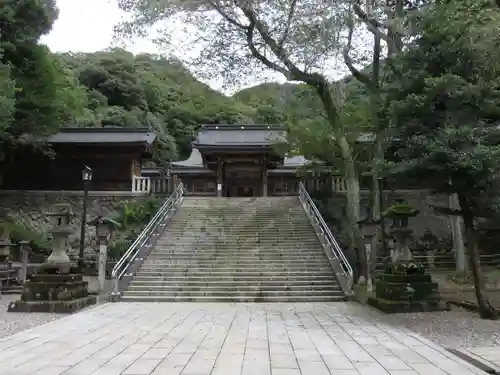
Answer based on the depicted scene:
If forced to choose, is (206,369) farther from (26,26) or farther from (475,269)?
(26,26)

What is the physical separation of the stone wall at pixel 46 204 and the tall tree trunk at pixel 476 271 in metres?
15.5

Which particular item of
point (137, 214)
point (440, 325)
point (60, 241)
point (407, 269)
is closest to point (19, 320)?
point (60, 241)

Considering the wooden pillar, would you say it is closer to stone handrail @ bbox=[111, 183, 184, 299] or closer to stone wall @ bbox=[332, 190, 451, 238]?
stone handrail @ bbox=[111, 183, 184, 299]

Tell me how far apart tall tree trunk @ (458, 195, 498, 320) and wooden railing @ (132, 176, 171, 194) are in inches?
588

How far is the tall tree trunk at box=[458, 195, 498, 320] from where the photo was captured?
8.24 meters

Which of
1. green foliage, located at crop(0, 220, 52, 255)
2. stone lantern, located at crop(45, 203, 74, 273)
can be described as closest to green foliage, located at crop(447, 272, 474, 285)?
stone lantern, located at crop(45, 203, 74, 273)

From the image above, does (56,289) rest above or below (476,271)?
below

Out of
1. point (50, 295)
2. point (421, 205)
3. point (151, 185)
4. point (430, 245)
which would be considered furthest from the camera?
point (151, 185)

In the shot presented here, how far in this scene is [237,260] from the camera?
14227 millimetres

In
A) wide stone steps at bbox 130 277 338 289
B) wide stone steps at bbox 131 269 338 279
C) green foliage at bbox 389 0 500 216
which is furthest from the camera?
wide stone steps at bbox 131 269 338 279

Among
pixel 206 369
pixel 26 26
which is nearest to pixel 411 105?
pixel 206 369

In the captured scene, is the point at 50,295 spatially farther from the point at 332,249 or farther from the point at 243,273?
the point at 332,249

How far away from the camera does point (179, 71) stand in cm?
1480

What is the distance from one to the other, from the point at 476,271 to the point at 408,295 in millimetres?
1503
